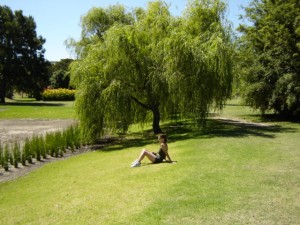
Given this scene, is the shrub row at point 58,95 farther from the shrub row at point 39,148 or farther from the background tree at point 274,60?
the shrub row at point 39,148

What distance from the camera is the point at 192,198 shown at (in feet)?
23.6

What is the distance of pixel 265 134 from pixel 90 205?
10.7 m

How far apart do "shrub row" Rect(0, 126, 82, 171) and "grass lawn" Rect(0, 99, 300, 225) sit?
1.29m

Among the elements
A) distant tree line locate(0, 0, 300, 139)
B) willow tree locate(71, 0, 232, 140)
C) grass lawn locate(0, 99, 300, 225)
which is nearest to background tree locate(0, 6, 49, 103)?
distant tree line locate(0, 0, 300, 139)

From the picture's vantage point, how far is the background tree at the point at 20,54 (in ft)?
168

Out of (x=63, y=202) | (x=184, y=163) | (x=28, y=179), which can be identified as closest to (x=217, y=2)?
(x=184, y=163)

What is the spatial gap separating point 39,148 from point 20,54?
41.5 m

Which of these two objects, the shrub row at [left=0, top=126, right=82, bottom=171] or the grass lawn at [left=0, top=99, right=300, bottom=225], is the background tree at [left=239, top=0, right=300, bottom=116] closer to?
the grass lawn at [left=0, top=99, right=300, bottom=225]

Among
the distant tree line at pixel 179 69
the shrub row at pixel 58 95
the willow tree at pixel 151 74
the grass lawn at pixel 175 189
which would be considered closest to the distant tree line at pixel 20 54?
the shrub row at pixel 58 95

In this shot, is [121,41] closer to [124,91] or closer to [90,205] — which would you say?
[124,91]

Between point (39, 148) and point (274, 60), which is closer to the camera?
point (39, 148)

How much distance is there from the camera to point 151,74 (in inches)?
687

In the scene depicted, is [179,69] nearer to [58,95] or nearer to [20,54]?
[20,54]

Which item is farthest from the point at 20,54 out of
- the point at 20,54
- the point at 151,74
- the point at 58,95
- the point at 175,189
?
the point at 175,189
